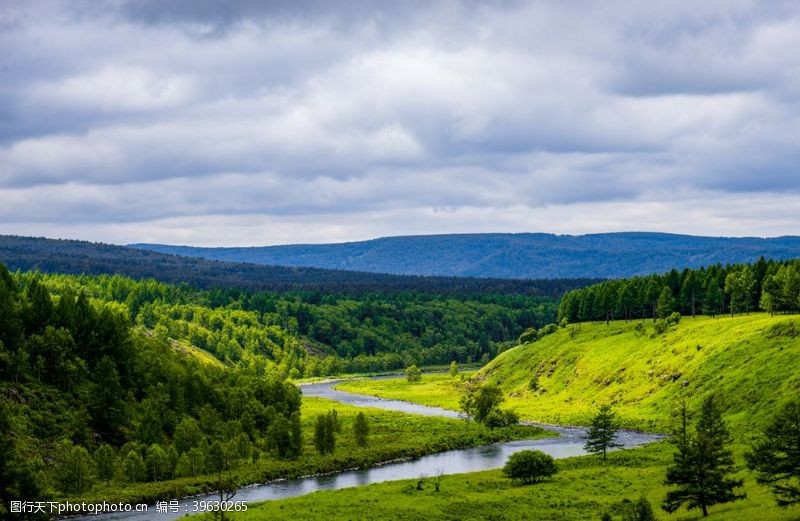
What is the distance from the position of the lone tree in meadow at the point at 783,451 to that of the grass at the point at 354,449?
68993 millimetres

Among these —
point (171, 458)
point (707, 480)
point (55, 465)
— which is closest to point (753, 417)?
point (707, 480)

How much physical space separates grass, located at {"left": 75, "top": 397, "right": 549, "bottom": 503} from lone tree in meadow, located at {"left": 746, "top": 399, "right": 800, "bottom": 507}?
226 ft

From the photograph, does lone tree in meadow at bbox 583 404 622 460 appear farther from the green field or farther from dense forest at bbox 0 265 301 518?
dense forest at bbox 0 265 301 518

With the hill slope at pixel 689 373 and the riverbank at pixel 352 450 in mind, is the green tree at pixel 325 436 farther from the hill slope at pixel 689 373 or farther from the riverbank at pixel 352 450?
the hill slope at pixel 689 373

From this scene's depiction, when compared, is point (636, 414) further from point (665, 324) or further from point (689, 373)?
point (665, 324)

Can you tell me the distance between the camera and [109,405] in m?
133

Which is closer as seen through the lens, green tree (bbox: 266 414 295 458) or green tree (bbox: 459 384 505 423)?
green tree (bbox: 266 414 295 458)

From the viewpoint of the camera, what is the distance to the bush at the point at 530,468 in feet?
372

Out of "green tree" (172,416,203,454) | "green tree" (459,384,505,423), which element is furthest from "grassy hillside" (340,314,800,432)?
"green tree" (172,416,203,454)

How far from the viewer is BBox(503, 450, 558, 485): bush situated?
4459 inches

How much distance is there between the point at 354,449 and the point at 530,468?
39.3 metres

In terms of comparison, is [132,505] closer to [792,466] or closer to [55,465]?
[55,465]

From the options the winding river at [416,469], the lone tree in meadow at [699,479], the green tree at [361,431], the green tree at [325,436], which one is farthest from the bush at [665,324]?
the lone tree in meadow at [699,479]

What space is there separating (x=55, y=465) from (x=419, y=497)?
4979 centimetres
